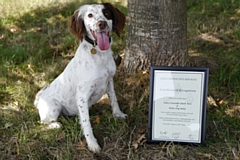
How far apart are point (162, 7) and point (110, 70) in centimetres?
100

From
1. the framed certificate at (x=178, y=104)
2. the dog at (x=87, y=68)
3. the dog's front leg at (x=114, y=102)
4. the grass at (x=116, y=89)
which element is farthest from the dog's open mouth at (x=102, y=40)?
the grass at (x=116, y=89)

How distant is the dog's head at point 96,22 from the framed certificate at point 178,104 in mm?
556

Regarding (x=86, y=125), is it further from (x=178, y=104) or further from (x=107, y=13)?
(x=107, y=13)

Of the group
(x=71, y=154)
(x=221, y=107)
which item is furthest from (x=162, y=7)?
(x=71, y=154)

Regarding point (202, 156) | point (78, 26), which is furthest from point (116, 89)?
point (202, 156)

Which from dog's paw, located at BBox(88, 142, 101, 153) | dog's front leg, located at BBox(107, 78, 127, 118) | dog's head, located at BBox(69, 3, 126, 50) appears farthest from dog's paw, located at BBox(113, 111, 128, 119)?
dog's head, located at BBox(69, 3, 126, 50)

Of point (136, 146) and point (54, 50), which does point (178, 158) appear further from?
point (54, 50)

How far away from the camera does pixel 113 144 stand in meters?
3.10

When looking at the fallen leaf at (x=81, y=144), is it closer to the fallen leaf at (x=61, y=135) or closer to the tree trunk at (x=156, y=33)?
the fallen leaf at (x=61, y=135)

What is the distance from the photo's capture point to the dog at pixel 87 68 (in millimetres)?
2963

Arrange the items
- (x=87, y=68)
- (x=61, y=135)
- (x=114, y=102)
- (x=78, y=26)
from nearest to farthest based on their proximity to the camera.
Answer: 1. (x=78, y=26)
2. (x=87, y=68)
3. (x=61, y=135)
4. (x=114, y=102)

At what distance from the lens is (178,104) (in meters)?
3.02

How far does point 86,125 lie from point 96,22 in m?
0.98

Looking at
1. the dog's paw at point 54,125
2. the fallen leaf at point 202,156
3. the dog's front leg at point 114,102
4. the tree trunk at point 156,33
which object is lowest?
the fallen leaf at point 202,156
